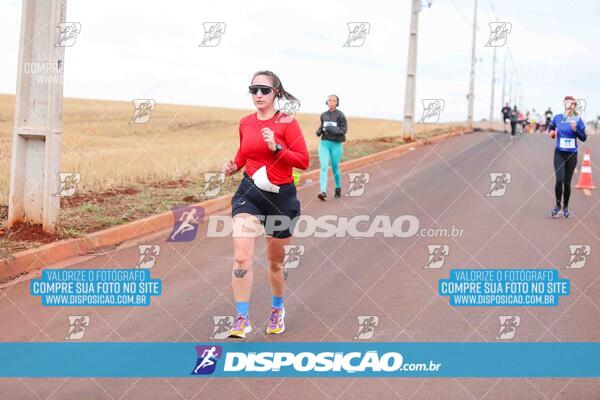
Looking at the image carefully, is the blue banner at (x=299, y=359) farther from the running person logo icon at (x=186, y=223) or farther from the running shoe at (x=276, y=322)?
the running person logo icon at (x=186, y=223)

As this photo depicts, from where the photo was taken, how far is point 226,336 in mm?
6797

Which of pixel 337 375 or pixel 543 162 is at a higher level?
pixel 543 162

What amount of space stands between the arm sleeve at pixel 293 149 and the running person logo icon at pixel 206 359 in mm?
1508

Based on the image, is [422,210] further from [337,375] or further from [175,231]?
[337,375]

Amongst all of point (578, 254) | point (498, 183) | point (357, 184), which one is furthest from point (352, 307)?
point (498, 183)

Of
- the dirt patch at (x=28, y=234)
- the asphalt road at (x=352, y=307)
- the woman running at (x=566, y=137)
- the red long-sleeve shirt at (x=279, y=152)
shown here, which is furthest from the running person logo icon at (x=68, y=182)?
the woman running at (x=566, y=137)

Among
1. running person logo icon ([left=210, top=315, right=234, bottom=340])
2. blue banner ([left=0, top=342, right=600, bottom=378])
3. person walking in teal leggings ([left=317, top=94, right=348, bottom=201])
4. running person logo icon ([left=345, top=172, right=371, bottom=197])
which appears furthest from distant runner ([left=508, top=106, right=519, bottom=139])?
blue banner ([left=0, top=342, right=600, bottom=378])

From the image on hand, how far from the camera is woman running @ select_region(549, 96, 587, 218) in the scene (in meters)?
13.1

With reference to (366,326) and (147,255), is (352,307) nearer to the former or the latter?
(366,326)

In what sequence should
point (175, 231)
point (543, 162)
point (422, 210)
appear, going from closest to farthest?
point (175, 231)
point (422, 210)
point (543, 162)

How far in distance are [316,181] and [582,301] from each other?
Answer: 10644 millimetres

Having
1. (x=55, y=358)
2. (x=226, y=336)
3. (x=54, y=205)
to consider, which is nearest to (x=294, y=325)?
(x=226, y=336)

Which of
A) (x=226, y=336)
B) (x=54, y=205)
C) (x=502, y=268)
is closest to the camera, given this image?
(x=226, y=336)

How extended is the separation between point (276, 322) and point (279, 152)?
141 cm
